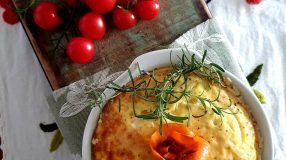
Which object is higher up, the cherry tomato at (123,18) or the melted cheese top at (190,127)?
the cherry tomato at (123,18)

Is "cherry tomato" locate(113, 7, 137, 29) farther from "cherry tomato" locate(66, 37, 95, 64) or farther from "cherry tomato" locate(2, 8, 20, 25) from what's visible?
"cherry tomato" locate(2, 8, 20, 25)

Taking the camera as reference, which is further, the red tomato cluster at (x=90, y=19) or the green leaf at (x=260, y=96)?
the green leaf at (x=260, y=96)

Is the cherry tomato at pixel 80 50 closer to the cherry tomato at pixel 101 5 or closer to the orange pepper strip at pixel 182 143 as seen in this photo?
the cherry tomato at pixel 101 5

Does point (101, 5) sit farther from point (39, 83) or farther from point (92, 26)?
point (39, 83)

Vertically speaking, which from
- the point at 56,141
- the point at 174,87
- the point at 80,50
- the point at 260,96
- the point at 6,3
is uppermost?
the point at 6,3

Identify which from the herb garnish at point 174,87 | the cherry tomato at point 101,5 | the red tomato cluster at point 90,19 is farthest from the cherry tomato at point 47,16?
the herb garnish at point 174,87

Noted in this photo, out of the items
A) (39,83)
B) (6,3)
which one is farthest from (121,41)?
(6,3)

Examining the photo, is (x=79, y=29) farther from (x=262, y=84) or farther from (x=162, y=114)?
(x=262, y=84)
